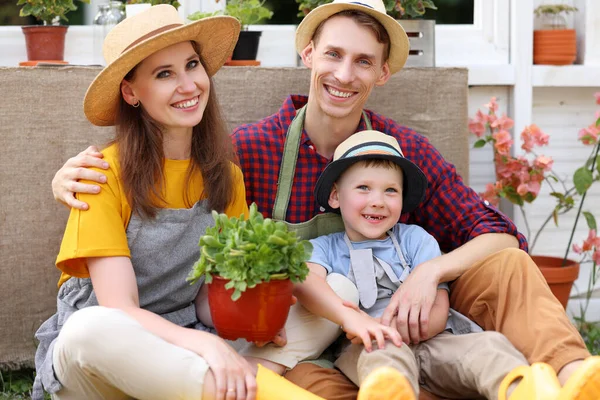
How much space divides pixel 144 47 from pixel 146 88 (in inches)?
6.0

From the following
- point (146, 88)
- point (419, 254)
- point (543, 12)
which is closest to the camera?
point (146, 88)

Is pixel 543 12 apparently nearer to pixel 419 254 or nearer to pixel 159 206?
pixel 419 254

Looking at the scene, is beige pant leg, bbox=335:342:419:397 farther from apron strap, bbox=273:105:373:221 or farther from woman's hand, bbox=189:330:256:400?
apron strap, bbox=273:105:373:221

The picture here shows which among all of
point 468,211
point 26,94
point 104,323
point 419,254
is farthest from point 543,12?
point 104,323

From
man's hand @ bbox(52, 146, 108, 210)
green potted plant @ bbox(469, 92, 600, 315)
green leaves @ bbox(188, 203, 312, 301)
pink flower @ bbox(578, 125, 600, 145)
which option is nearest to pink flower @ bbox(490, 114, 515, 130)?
green potted plant @ bbox(469, 92, 600, 315)

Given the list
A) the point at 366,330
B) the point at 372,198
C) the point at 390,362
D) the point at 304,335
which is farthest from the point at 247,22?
the point at 390,362

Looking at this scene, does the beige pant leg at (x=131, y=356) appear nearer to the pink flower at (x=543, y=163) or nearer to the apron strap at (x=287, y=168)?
the apron strap at (x=287, y=168)

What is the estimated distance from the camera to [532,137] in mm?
3568

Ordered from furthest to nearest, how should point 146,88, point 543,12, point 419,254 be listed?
point 543,12 < point 419,254 < point 146,88

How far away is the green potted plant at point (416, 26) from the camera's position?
3397 millimetres

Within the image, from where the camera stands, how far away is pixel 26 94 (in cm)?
304

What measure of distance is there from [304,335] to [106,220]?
67 centimetres

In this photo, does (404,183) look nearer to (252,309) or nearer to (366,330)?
(366,330)

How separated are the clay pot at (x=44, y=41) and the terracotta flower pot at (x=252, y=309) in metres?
1.61
